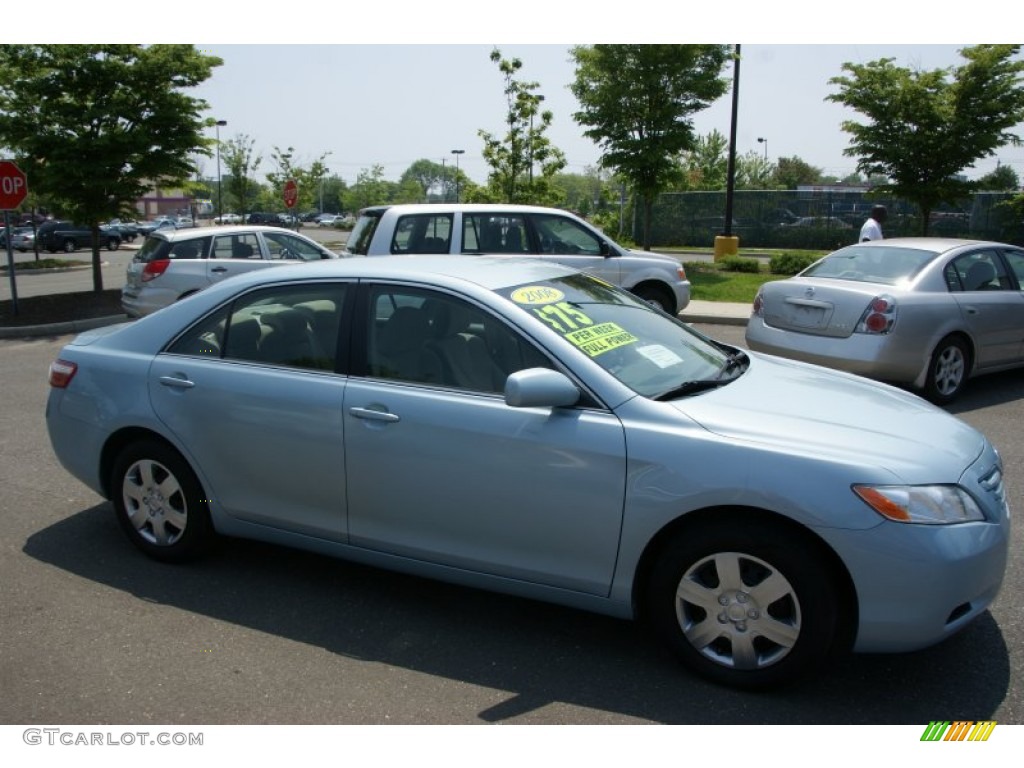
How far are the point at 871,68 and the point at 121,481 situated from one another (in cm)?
1897

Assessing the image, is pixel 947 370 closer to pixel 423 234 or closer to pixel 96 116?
pixel 423 234

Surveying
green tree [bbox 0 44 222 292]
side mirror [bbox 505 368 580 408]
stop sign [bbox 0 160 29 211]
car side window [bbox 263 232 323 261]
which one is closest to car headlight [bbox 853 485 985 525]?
side mirror [bbox 505 368 580 408]

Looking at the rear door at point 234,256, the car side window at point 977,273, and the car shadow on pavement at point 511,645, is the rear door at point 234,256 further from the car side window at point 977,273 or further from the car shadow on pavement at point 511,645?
the car side window at point 977,273

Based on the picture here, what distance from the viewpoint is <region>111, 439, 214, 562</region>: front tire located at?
4.46 m

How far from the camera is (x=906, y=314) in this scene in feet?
25.5

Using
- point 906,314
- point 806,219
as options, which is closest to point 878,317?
point 906,314

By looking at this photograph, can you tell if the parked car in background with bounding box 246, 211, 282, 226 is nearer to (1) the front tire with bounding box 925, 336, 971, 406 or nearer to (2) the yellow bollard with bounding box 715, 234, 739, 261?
(2) the yellow bollard with bounding box 715, 234, 739, 261

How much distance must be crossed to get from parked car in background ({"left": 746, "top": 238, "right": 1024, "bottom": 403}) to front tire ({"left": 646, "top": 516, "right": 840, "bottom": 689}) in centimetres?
505

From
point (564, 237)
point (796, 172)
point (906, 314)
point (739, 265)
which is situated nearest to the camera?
point (906, 314)

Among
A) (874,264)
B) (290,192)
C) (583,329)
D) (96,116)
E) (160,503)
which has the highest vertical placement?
(96,116)

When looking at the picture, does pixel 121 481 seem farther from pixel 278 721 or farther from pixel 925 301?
pixel 925 301

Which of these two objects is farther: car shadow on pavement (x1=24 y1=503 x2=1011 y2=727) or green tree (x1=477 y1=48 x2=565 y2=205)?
green tree (x1=477 y1=48 x2=565 y2=205)

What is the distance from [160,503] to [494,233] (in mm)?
6789

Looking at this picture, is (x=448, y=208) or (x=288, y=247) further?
(x=288, y=247)
